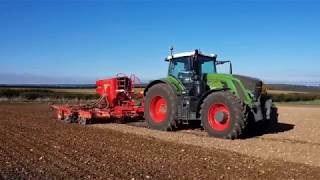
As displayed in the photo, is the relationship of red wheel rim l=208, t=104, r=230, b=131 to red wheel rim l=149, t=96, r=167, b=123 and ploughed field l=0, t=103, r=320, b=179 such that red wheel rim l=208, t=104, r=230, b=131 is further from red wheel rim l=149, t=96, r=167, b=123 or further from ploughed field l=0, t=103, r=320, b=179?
red wheel rim l=149, t=96, r=167, b=123

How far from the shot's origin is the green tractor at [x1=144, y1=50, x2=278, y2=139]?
1351 cm

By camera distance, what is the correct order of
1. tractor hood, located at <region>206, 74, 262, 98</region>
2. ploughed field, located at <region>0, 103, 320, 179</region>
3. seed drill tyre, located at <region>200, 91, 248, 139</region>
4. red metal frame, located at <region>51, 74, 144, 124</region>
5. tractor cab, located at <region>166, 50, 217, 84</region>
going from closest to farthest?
ploughed field, located at <region>0, 103, 320, 179</region> < seed drill tyre, located at <region>200, 91, 248, 139</region> < tractor hood, located at <region>206, 74, 262, 98</region> < tractor cab, located at <region>166, 50, 217, 84</region> < red metal frame, located at <region>51, 74, 144, 124</region>

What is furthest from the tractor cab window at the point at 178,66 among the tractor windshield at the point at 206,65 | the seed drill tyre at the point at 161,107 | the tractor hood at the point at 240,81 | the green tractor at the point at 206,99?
the tractor hood at the point at 240,81

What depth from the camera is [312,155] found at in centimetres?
1080

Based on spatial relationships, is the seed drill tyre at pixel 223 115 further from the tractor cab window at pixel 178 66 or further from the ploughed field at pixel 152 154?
the tractor cab window at pixel 178 66

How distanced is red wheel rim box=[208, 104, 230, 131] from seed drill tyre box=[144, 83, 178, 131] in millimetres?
1554

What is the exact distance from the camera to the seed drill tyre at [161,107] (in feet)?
50.2

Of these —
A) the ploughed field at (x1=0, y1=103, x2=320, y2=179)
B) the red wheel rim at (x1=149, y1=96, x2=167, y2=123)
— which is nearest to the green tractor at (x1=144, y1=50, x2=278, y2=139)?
the red wheel rim at (x1=149, y1=96, x2=167, y2=123)

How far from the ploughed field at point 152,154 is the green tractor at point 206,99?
453mm

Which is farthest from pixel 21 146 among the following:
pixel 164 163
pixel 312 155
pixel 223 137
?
pixel 312 155

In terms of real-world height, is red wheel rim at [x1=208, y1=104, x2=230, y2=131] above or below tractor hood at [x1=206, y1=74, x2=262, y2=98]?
below

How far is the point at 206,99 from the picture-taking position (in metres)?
14.1

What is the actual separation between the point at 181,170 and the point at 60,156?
262cm

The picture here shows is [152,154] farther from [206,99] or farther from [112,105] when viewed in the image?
[112,105]
